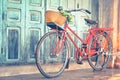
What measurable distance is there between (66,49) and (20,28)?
1.14 meters

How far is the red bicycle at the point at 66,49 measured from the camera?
13.8 feet

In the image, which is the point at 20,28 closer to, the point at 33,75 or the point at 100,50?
the point at 33,75

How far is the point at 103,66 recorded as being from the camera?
5.20 metres

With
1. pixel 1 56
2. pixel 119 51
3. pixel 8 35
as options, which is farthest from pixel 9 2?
pixel 119 51

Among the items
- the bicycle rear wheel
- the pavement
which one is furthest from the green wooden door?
the bicycle rear wheel

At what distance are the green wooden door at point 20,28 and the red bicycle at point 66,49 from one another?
0.32 m

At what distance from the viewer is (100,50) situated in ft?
16.7

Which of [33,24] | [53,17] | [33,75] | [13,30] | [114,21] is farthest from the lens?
[114,21]

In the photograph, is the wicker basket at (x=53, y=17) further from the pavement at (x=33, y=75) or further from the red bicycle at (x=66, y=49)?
the pavement at (x=33, y=75)

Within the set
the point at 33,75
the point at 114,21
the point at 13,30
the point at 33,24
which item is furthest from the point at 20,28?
the point at 114,21

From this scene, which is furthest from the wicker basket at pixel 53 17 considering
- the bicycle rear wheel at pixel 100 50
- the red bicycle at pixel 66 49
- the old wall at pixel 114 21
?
the old wall at pixel 114 21

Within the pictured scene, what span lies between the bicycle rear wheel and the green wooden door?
108cm

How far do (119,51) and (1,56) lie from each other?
243 cm

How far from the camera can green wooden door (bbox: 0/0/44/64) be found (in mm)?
4906
